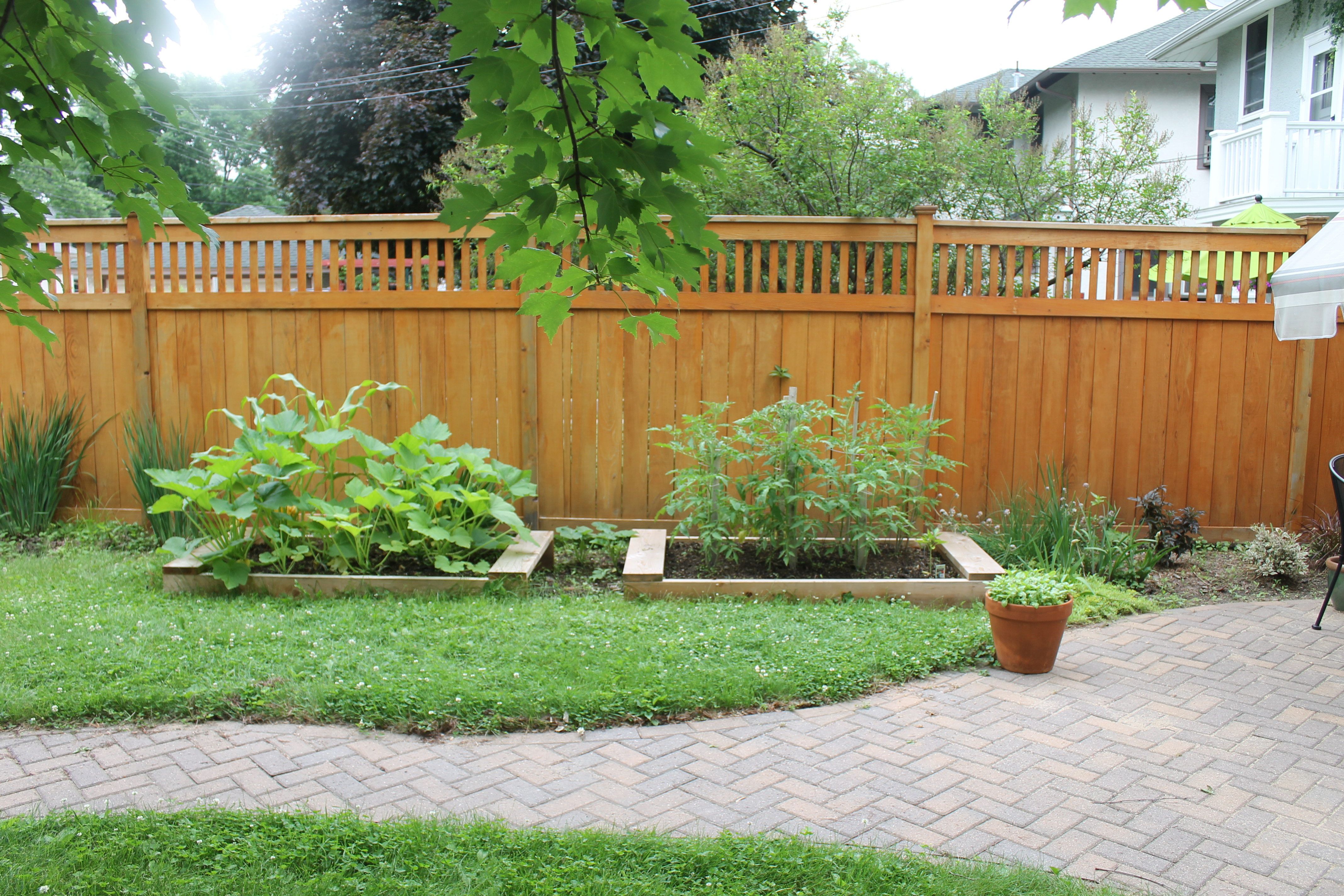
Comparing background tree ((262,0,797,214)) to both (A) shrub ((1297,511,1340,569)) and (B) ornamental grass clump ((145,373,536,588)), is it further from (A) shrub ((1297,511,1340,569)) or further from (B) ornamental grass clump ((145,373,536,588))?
(A) shrub ((1297,511,1340,569))

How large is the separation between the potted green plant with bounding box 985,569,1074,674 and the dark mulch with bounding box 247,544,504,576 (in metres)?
2.53

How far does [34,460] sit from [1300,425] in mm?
7891

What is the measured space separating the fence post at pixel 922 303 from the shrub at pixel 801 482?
31 centimetres

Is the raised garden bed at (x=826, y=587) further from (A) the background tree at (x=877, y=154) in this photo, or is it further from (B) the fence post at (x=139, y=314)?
(B) the fence post at (x=139, y=314)

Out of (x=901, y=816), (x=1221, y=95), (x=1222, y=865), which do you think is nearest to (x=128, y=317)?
(x=901, y=816)

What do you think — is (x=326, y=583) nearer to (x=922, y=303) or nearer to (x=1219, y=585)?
(x=922, y=303)

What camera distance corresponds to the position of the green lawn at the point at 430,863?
82.8 inches

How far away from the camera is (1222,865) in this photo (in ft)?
7.48

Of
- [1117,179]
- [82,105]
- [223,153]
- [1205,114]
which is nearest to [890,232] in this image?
[1117,179]

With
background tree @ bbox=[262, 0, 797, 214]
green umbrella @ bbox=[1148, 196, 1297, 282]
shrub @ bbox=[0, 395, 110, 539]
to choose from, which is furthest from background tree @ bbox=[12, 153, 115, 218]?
green umbrella @ bbox=[1148, 196, 1297, 282]

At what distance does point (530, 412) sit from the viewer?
219 inches

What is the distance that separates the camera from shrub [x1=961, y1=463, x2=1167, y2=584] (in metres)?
4.98

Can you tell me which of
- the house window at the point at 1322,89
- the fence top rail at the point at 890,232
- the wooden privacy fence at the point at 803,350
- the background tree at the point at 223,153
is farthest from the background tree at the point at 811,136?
the background tree at the point at 223,153

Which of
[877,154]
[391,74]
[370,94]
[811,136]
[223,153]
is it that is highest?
[223,153]
